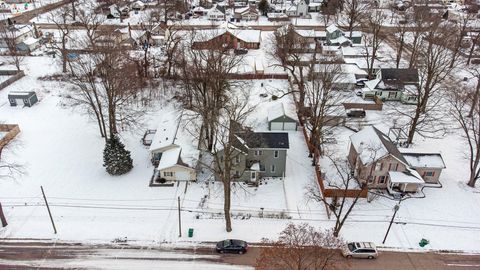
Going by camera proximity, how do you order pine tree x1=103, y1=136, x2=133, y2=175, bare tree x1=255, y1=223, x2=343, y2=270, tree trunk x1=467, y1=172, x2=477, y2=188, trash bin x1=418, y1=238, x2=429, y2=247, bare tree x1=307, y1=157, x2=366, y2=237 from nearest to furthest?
bare tree x1=255, y1=223, x2=343, y2=270 < trash bin x1=418, y1=238, x2=429, y2=247 < bare tree x1=307, y1=157, x2=366, y2=237 < tree trunk x1=467, y1=172, x2=477, y2=188 < pine tree x1=103, y1=136, x2=133, y2=175

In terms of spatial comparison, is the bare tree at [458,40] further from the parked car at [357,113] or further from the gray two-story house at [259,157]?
the gray two-story house at [259,157]

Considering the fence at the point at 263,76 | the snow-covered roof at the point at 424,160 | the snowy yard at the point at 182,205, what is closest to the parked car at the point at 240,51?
the fence at the point at 263,76

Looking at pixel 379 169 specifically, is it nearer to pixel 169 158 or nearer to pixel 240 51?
pixel 169 158

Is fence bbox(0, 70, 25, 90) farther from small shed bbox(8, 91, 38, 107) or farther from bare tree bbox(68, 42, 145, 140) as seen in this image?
bare tree bbox(68, 42, 145, 140)

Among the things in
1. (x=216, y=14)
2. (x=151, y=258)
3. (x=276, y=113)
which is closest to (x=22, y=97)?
(x=276, y=113)

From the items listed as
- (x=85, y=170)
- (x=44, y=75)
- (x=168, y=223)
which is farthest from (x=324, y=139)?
(x=44, y=75)

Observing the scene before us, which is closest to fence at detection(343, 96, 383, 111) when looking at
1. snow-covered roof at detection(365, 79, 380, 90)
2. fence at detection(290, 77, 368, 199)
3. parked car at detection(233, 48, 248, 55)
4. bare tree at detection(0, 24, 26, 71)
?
snow-covered roof at detection(365, 79, 380, 90)

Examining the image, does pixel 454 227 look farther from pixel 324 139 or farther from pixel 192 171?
pixel 192 171
